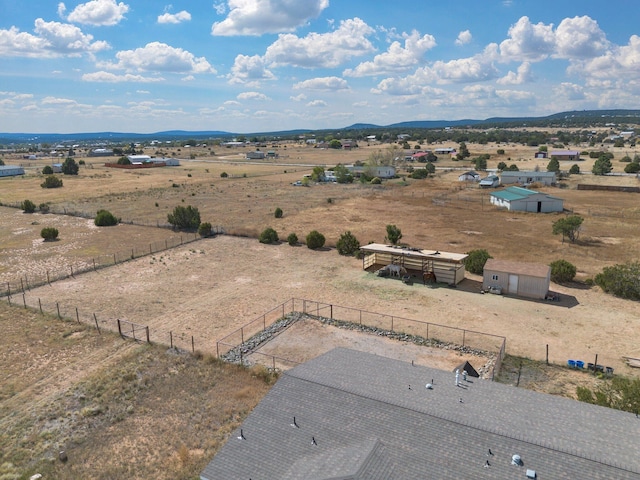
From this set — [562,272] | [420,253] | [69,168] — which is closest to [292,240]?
[420,253]

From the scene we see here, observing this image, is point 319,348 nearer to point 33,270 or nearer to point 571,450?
point 571,450

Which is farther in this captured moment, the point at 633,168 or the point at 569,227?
the point at 633,168

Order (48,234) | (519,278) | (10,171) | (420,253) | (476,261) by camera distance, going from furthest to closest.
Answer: (10,171) < (48,234) < (476,261) < (420,253) < (519,278)

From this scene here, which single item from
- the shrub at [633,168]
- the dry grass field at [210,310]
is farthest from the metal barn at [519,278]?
the shrub at [633,168]

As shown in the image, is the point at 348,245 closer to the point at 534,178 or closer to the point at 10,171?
the point at 534,178

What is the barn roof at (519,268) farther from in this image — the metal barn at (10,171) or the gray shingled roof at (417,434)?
the metal barn at (10,171)

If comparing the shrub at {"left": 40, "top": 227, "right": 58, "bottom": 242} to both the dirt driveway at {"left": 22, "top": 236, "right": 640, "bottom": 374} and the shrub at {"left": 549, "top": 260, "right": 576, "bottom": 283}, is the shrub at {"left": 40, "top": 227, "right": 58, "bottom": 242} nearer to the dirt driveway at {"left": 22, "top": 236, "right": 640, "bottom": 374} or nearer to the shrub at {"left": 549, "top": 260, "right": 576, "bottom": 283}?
the dirt driveway at {"left": 22, "top": 236, "right": 640, "bottom": 374}
